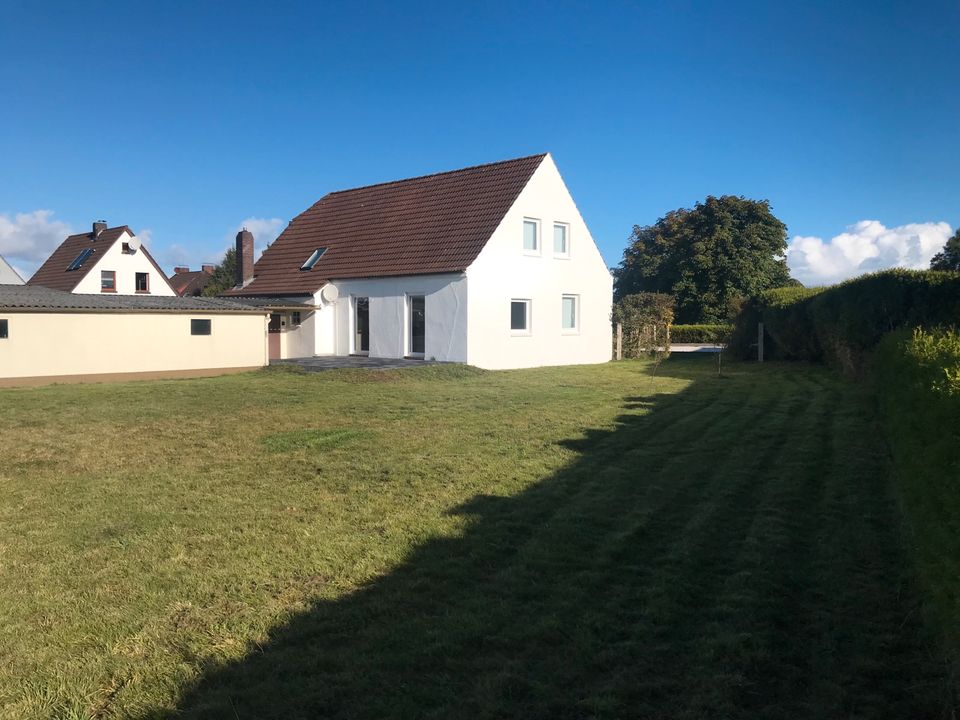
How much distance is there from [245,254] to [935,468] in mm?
30037

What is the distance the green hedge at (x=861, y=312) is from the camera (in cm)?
1469

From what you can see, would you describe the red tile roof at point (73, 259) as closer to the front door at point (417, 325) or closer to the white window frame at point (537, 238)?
the front door at point (417, 325)

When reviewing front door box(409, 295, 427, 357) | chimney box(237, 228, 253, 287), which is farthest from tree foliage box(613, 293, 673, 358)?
chimney box(237, 228, 253, 287)

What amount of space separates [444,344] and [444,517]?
56.1ft

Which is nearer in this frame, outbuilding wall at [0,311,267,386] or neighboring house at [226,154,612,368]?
outbuilding wall at [0,311,267,386]

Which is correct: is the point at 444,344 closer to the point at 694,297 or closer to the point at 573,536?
the point at 573,536

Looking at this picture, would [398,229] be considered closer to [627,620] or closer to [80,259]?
[627,620]

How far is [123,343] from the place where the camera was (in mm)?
20562

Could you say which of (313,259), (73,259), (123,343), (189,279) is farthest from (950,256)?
(189,279)

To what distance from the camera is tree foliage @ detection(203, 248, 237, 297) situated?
5750 cm

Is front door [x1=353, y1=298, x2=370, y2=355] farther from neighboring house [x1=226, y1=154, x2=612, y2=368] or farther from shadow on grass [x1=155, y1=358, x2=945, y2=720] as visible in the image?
shadow on grass [x1=155, y1=358, x2=945, y2=720]

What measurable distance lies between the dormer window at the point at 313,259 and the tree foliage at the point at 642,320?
12.3 meters

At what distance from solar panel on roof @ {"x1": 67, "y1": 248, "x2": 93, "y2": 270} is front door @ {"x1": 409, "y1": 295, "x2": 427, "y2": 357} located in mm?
27902

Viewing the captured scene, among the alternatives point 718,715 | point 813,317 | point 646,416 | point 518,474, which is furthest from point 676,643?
point 813,317
